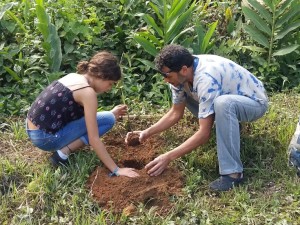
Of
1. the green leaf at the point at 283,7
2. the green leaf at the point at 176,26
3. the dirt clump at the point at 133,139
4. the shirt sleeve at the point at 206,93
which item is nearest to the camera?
the shirt sleeve at the point at 206,93

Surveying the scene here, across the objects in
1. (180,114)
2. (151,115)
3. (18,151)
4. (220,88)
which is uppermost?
(220,88)

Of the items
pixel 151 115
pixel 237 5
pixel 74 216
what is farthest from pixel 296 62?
pixel 74 216

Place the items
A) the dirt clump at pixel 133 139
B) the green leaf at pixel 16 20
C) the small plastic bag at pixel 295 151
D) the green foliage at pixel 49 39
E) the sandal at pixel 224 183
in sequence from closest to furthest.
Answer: the sandal at pixel 224 183 < the small plastic bag at pixel 295 151 < the dirt clump at pixel 133 139 < the green foliage at pixel 49 39 < the green leaf at pixel 16 20

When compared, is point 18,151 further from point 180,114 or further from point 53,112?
point 180,114

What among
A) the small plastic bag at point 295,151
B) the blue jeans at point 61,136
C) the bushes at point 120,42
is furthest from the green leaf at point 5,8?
the small plastic bag at point 295,151

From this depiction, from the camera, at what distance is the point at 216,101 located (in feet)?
12.0

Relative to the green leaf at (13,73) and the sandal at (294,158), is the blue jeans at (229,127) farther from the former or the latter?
the green leaf at (13,73)

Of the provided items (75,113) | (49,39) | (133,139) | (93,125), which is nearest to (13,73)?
(49,39)

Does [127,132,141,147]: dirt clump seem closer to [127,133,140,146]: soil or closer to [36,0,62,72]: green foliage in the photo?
[127,133,140,146]: soil

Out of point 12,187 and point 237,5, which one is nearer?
point 12,187

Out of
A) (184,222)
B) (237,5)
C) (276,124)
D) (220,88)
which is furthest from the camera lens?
(237,5)

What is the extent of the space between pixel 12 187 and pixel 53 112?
23.1 inches

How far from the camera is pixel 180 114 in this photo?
13.5ft

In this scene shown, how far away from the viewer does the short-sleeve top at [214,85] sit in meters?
3.66
